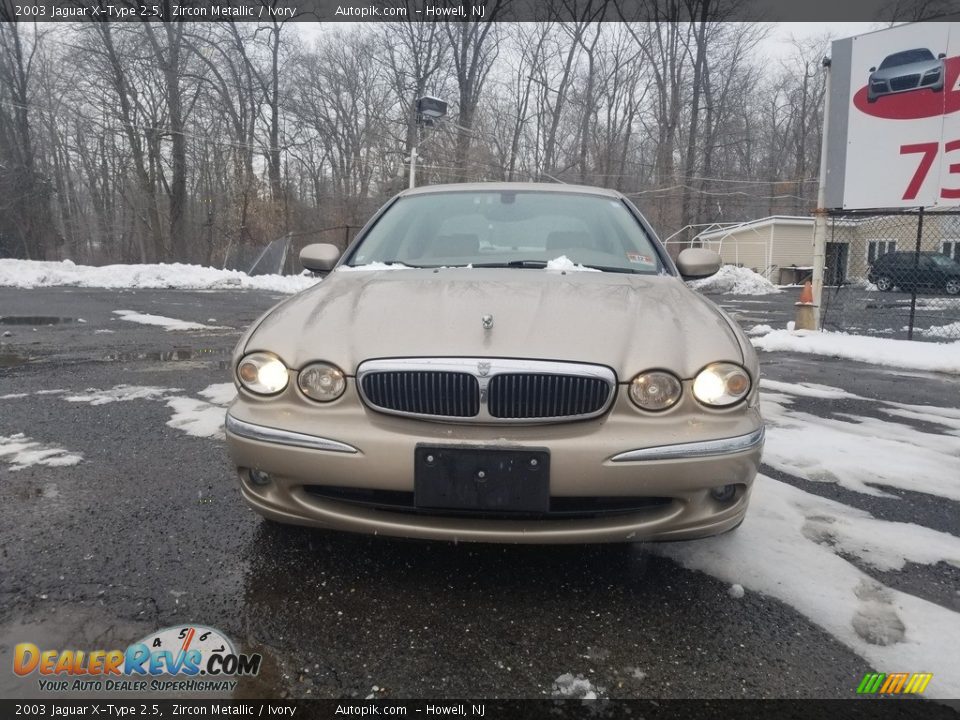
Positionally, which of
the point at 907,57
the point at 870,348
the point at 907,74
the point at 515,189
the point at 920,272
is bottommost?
the point at 870,348

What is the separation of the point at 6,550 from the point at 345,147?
31.3 meters

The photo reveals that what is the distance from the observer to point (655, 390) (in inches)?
75.5

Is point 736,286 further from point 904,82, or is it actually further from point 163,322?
point 163,322

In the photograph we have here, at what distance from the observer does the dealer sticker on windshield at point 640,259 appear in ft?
9.78

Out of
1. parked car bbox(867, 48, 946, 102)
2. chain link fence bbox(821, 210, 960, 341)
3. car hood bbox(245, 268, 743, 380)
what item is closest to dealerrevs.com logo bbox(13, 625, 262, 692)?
car hood bbox(245, 268, 743, 380)

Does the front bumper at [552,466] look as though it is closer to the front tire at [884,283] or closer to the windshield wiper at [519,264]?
the windshield wiper at [519,264]

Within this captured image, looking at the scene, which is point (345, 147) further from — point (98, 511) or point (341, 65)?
point (98, 511)

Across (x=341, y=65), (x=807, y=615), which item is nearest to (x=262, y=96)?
(x=341, y=65)

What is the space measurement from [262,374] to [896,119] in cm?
946

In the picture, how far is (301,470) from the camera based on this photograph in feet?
6.22

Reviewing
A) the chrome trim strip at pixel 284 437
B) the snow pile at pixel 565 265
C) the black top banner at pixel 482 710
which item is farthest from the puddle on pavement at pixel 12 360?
the snow pile at pixel 565 265

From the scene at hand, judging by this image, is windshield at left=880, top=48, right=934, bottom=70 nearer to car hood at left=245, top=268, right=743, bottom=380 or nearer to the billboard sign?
the billboard sign

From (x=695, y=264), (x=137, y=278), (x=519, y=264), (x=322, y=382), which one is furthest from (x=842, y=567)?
(x=137, y=278)

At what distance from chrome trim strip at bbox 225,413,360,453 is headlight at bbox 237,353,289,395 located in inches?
5.0
